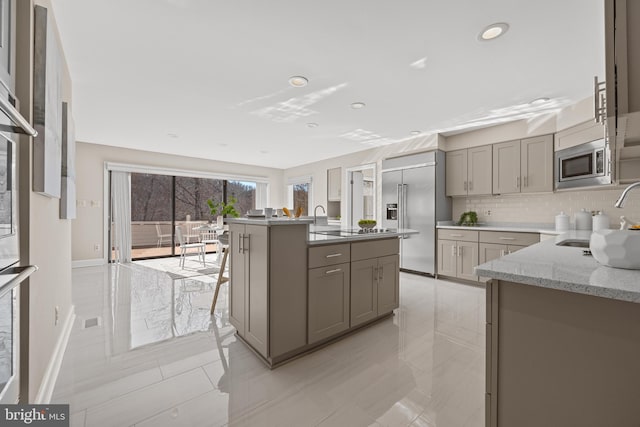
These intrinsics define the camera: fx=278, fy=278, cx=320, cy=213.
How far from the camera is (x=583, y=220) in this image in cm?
347

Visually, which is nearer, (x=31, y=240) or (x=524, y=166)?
(x=31, y=240)

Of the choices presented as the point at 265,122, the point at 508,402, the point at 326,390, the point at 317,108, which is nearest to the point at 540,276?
the point at 508,402

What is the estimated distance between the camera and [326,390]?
174 centimetres

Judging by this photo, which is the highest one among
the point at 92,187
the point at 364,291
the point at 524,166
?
the point at 524,166

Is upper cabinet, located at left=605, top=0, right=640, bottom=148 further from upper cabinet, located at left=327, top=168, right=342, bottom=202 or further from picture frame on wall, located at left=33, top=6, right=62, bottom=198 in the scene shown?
upper cabinet, located at left=327, top=168, right=342, bottom=202

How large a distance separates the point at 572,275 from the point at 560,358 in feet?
0.97

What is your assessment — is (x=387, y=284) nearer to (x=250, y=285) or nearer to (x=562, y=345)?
(x=250, y=285)

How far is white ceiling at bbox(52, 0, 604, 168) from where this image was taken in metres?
1.89

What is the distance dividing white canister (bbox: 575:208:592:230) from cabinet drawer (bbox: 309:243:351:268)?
3196 millimetres

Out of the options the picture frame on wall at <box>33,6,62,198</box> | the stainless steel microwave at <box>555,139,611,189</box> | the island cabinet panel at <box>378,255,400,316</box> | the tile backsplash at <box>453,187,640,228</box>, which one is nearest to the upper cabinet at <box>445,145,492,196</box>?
the tile backsplash at <box>453,187,640,228</box>

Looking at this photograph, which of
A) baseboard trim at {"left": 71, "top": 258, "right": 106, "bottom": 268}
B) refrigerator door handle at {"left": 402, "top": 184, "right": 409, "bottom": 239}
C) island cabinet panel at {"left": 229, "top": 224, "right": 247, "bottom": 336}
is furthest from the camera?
baseboard trim at {"left": 71, "top": 258, "right": 106, "bottom": 268}

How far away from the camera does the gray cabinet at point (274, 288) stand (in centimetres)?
196

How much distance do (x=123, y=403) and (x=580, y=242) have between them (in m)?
3.38

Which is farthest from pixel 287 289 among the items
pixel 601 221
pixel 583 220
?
pixel 583 220
